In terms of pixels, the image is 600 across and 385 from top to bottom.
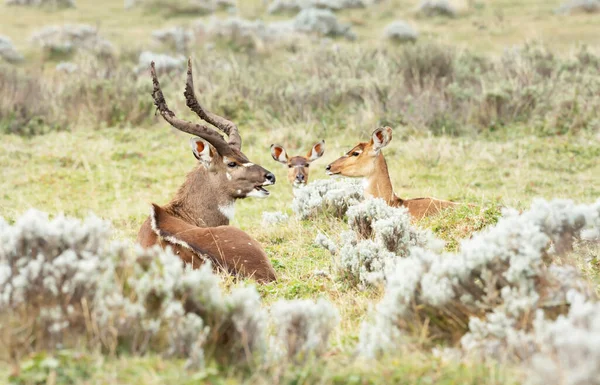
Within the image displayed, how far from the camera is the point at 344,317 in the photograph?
5535 millimetres

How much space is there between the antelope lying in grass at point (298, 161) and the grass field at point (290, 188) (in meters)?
0.59

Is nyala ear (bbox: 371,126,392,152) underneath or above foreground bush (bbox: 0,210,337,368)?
underneath

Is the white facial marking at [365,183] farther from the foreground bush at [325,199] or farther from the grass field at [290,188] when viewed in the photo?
the grass field at [290,188]

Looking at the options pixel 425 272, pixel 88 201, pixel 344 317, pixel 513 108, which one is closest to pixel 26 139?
pixel 88 201

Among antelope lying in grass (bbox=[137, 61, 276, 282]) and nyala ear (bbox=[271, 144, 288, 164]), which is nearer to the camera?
antelope lying in grass (bbox=[137, 61, 276, 282])

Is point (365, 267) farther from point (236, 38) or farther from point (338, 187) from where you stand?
point (236, 38)

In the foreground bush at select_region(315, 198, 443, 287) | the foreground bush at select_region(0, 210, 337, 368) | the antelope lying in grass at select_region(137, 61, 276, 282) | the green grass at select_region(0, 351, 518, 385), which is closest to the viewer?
the green grass at select_region(0, 351, 518, 385)

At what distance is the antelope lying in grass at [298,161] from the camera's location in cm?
1130

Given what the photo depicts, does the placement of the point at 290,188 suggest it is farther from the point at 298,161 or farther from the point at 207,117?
the point at 207,117

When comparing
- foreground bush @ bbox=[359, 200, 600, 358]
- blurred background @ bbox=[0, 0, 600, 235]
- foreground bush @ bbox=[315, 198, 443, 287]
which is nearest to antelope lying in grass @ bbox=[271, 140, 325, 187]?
blurred background @ bbox=[0, 0, 600, 235]

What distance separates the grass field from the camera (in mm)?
3758

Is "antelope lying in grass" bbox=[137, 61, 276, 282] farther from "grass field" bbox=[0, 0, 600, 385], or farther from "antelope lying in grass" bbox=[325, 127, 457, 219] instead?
"antelope lying in grass" bbox=[325, 127, 457, 219]

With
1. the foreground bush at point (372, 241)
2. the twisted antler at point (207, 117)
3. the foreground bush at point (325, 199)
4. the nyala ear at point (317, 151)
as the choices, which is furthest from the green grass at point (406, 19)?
the foreground bush at point (372, 241)

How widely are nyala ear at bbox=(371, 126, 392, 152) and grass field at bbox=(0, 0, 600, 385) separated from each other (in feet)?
4.09
